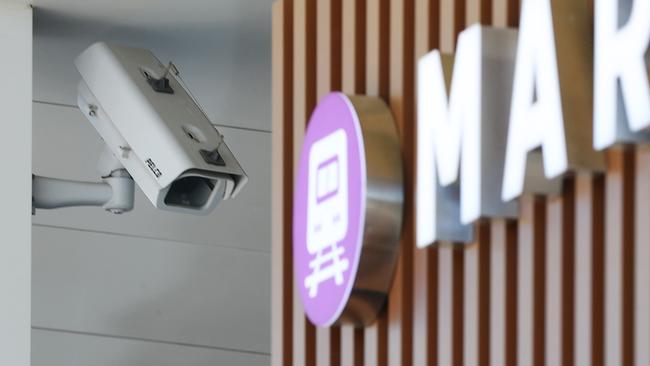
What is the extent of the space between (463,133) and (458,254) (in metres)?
0.35

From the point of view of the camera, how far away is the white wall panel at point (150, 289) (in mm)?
7391

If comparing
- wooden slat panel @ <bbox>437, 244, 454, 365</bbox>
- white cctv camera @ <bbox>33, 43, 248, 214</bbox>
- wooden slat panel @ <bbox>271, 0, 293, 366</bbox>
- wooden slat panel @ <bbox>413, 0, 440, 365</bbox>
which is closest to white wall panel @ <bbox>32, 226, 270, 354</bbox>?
white cctv camera @ <bbox>33, 43, 248, 214</bbox>

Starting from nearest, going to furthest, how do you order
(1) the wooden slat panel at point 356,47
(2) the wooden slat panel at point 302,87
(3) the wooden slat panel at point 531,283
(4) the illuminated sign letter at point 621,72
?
(4) the illuminated sign letter at point 621,72 < (3) the wooden slat panel at point 531,283 < (1) the wooden slat panel at point 356,47 < (2) the wooden slat panel at point 302,87

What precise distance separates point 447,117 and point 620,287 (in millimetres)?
762

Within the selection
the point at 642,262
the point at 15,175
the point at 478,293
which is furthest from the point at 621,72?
the point at 15,175

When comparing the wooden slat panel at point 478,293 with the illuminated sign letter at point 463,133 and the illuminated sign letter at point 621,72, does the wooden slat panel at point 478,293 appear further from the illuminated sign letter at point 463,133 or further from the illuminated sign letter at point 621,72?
the illuminated sign letter at point 621,72

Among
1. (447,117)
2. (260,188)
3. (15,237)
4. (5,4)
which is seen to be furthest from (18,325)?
(447,117)

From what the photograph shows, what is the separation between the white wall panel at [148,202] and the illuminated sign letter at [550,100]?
3799mm

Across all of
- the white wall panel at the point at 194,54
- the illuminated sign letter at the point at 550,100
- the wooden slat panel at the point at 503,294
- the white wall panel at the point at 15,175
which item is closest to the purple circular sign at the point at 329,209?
the wooden slat panel at the point at 503,294

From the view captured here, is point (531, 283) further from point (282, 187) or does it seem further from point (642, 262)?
point (282, 187)

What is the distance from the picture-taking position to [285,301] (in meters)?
4.93

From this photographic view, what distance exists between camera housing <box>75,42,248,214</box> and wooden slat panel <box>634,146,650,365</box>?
2684mm

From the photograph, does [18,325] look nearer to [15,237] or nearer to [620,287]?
[15,237]

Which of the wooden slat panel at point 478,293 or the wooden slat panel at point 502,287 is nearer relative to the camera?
the wooden slat panel at point 502,287
